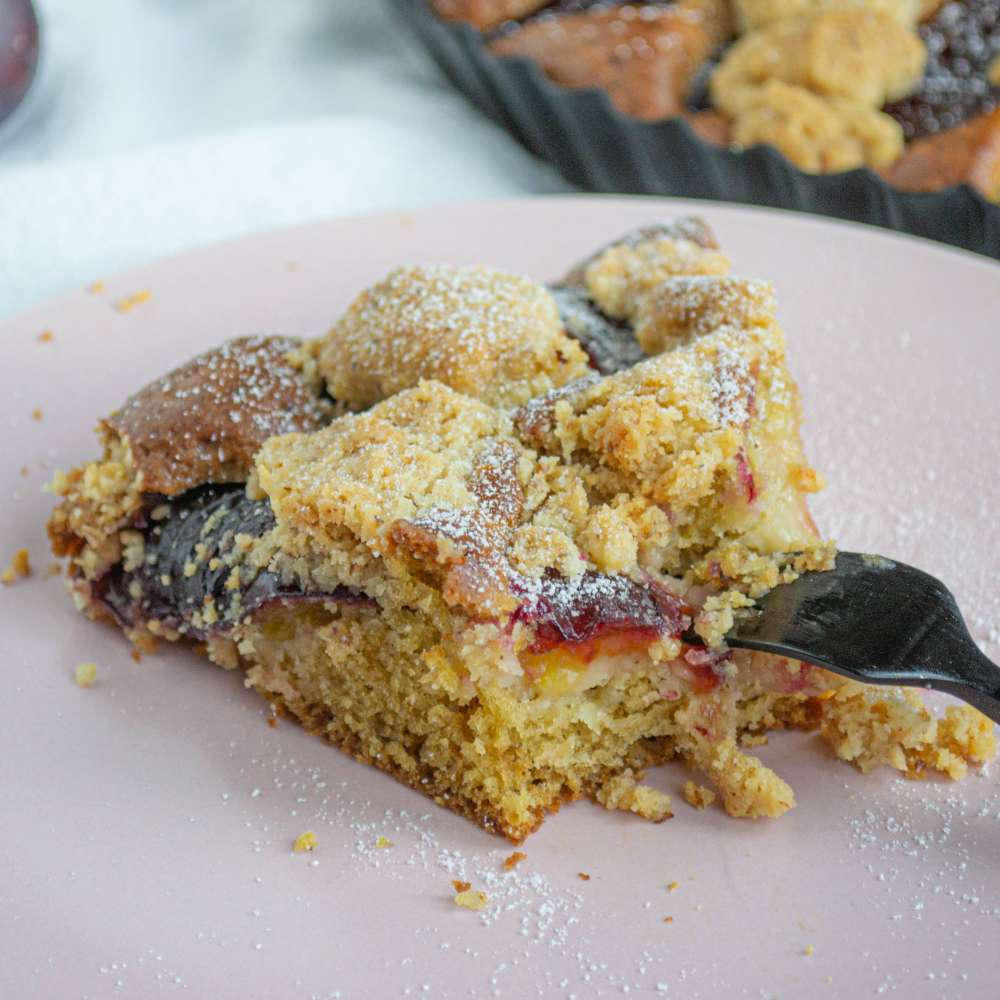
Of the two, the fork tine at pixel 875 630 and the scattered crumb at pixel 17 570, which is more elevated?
the scattered crumb at pixel 17 570

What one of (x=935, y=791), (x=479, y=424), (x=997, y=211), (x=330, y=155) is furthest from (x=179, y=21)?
(x=935, y=791)

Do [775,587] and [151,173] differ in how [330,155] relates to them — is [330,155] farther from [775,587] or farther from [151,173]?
[775,587]

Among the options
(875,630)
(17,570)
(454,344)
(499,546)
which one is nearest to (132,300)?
(17,570)

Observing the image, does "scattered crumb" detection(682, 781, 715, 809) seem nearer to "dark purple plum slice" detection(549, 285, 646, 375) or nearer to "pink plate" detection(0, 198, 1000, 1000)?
"pink plate" detection(0, 198, 1000, 1000)

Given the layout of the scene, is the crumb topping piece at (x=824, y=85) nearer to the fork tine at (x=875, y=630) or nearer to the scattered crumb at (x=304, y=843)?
the fork tine at (x=875, y=630)

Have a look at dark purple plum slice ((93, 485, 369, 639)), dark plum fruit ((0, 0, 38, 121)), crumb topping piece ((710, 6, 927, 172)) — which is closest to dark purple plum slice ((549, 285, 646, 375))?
dark purple plum slice ((93, 485, 369, 639))

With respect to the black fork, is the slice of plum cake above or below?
above

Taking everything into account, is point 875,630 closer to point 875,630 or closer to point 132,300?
point 875,630

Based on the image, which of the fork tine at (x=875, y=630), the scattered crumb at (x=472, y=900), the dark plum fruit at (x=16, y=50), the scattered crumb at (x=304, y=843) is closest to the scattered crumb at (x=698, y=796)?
the fork tine at (x=875, y=630)
